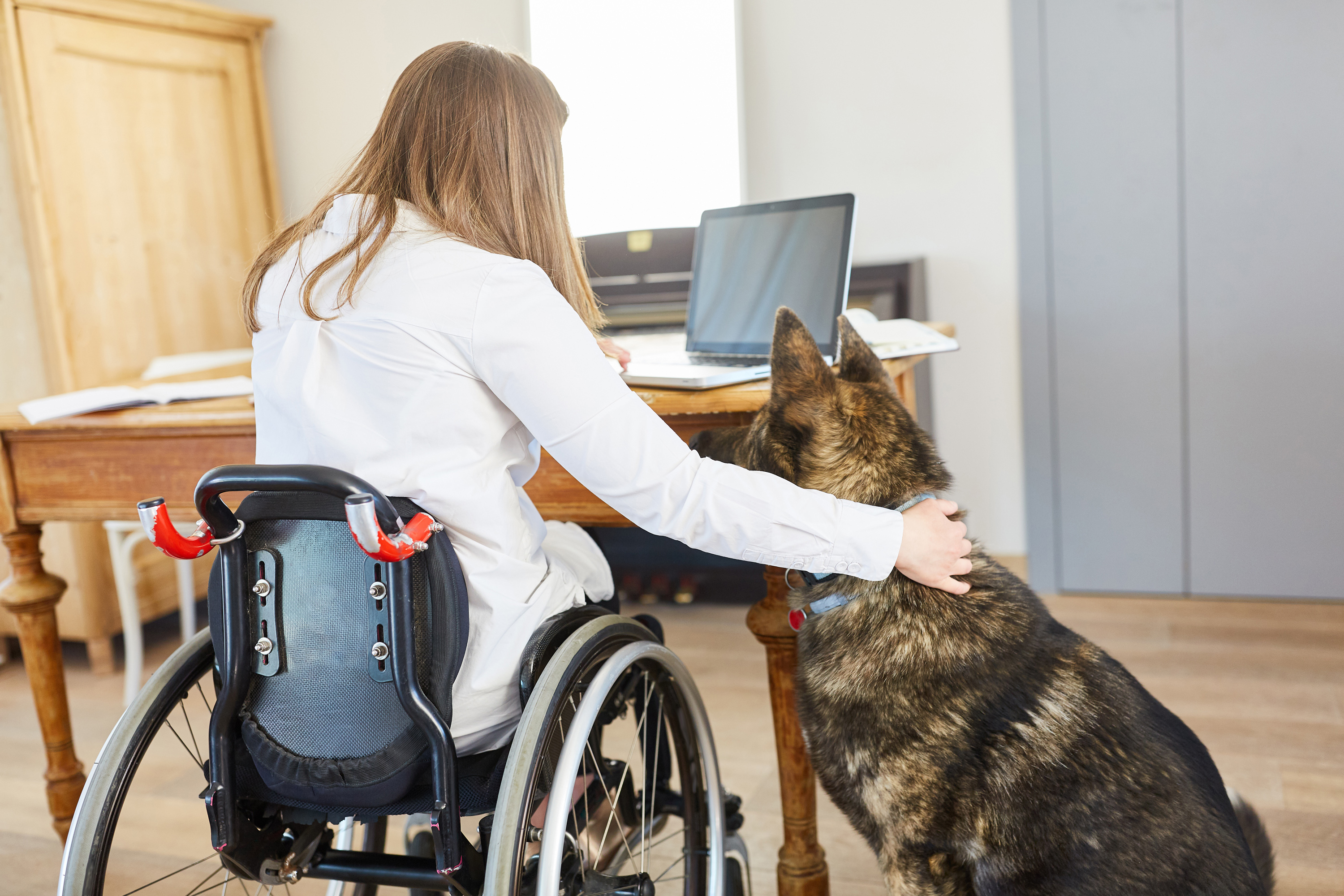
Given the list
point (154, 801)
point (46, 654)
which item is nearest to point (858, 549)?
point (46, 654)

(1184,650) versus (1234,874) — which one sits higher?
(1234,874)

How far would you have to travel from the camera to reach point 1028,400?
10.3ft

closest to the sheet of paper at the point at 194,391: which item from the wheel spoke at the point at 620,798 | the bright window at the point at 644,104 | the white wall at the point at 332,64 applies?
the wheel spoke at the point at 620,798

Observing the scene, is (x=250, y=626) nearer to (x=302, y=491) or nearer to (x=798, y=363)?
(x=302, y=491)

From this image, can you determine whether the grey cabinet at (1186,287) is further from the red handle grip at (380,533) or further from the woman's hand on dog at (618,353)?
the red handle grip at (380,533)

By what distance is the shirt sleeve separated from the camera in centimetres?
102

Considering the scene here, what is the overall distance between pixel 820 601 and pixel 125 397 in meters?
1.31

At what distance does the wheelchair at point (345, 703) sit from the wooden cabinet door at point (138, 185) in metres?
2.03

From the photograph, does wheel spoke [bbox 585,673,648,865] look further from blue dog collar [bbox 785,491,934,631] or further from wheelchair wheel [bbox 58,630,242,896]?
wheelchair wheel [bbox 58,630,242,896]

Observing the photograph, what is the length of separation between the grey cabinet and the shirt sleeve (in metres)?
2.24

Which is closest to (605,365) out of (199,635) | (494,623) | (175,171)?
(494,623)

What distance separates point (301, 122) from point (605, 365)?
3245 millimetres

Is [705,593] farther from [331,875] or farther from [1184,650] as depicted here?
[331,875]

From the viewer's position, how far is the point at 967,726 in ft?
3.63
